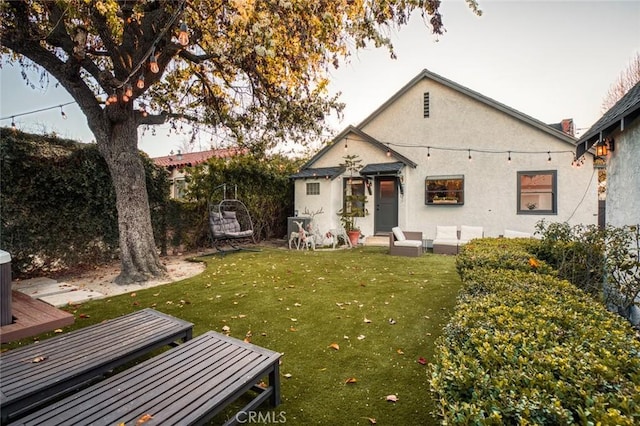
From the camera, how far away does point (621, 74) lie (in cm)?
1716

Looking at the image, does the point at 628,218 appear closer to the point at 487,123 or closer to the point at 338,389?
the point at 338,389

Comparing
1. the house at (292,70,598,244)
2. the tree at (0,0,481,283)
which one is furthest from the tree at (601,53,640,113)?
the tree at (0,0,481,283)

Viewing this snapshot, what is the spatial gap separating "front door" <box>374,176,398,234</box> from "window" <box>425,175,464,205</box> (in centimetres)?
124

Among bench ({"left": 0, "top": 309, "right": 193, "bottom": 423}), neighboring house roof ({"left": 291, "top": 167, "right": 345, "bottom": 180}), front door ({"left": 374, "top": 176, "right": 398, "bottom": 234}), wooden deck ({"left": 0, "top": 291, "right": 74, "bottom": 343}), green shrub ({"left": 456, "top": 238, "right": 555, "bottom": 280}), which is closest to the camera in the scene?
bench ({"left": 0, "top": 309, "right": 193, "bottom": 423})

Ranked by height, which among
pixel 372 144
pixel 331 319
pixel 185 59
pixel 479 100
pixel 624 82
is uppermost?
pixel 624 82

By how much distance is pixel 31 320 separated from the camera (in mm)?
2773

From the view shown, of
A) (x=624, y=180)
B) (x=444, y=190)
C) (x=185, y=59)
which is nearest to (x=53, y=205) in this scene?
(x=185, y=59)

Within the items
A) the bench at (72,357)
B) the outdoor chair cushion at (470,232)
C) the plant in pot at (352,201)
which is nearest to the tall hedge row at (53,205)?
the bench at (72,357)

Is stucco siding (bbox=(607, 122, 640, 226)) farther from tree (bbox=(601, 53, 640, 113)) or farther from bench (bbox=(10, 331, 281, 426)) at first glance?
tree (bbox=(601, 53, 640, 113))

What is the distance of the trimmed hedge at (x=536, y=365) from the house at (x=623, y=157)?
2.71 meters

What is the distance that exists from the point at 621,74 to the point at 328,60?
21674 mm

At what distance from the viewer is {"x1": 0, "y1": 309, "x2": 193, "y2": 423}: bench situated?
1688 mm

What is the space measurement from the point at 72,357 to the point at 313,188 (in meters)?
9.61

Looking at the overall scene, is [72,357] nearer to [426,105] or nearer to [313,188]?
[313,188]
